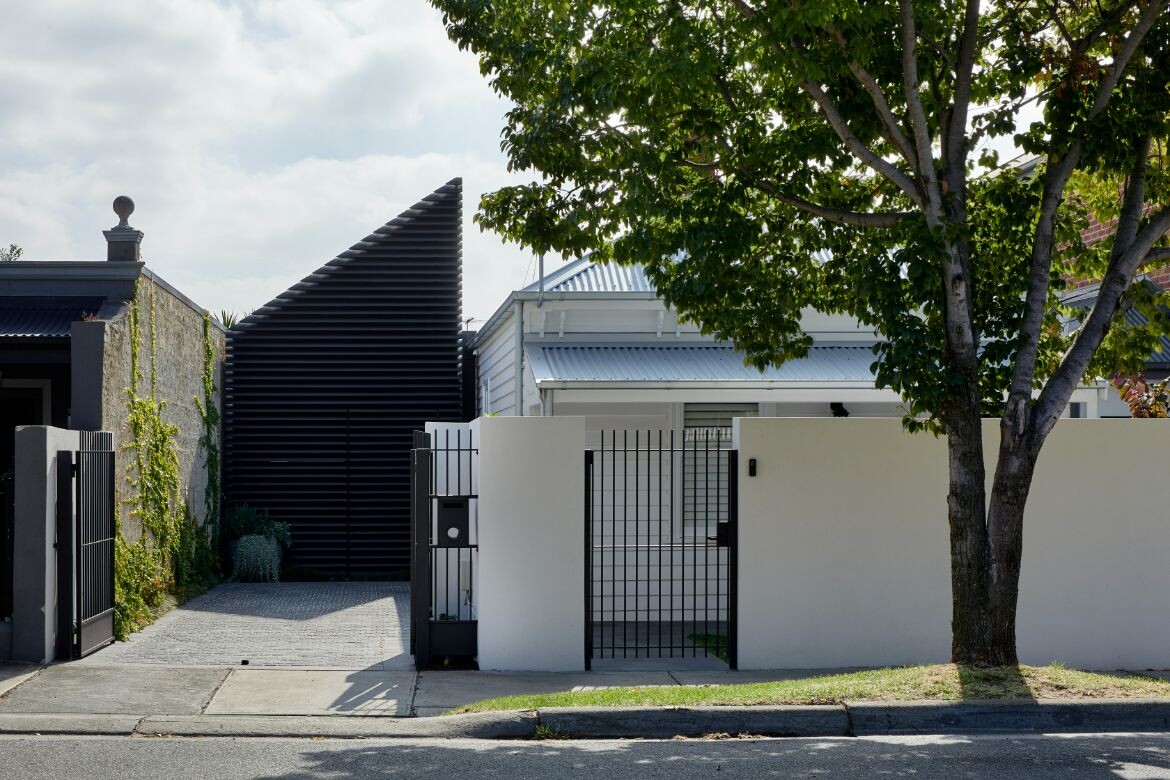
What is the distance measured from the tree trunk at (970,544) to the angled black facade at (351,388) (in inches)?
418

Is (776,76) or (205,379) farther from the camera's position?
(205,379)

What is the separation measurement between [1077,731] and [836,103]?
17.6 ft

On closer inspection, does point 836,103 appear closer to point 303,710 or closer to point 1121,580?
point 1121,580

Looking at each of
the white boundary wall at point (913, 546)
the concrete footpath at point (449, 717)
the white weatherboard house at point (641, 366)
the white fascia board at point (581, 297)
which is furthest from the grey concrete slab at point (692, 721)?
the white fascia board at point (581, 297)

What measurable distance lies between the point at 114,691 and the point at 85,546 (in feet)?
7.03

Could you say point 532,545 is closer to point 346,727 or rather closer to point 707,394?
point 346,727

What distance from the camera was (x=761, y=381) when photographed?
14.4 m

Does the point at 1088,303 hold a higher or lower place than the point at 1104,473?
higher

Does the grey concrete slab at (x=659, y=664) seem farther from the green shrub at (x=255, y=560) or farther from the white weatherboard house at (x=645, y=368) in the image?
the green shrub at (x=255, y=560)

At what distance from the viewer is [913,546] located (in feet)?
38.5

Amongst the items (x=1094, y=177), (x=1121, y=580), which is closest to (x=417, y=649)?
(x=1121, y=580)

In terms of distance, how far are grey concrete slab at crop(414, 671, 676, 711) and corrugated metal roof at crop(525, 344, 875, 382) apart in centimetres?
417

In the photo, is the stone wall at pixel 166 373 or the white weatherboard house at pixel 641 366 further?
the white weatherboard house at pixel 641 366

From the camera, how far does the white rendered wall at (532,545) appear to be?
438 inches
